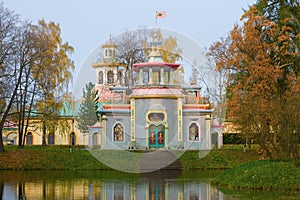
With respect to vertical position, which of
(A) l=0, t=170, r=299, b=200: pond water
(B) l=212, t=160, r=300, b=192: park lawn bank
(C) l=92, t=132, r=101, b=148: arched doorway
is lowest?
(A) l=0, t=170, r=299, b=200: pond water

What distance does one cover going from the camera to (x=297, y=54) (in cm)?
2850

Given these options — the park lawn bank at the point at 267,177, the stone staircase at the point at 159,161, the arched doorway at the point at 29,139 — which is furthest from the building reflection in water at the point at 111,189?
the arched doorway at the point at 29,139

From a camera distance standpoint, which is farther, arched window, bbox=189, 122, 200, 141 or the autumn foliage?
arched window, bbox=189, 122, 200, 141

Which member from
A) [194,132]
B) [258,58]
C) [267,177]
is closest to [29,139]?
[194,132]

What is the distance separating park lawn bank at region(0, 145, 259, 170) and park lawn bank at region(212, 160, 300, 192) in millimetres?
12228

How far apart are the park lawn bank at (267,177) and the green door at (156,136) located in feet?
52.5

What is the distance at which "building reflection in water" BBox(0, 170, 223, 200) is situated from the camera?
1738 centimetres

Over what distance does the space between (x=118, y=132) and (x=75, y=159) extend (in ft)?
16.6

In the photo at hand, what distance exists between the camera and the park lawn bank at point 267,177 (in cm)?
1858

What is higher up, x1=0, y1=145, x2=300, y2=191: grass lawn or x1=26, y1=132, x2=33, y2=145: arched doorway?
x1=26, y1=132, x2=33, y2=145: arched doorway

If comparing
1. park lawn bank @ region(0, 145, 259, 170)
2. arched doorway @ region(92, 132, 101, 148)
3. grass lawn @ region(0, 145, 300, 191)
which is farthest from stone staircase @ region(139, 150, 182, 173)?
arched doorway @ region(92, 132, 101, 148)

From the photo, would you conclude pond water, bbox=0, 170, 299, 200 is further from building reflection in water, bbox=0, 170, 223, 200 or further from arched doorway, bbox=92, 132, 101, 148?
arched doorway, bbox=92, 132, 101, 148

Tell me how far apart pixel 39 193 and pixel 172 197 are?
443 centimetres

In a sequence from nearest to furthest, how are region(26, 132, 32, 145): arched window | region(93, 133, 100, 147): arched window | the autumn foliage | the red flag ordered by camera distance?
the autumn foliage
the red flag
region(93, 133, 100, 147): arched window
region(26, 132, 32, 145): arched window
